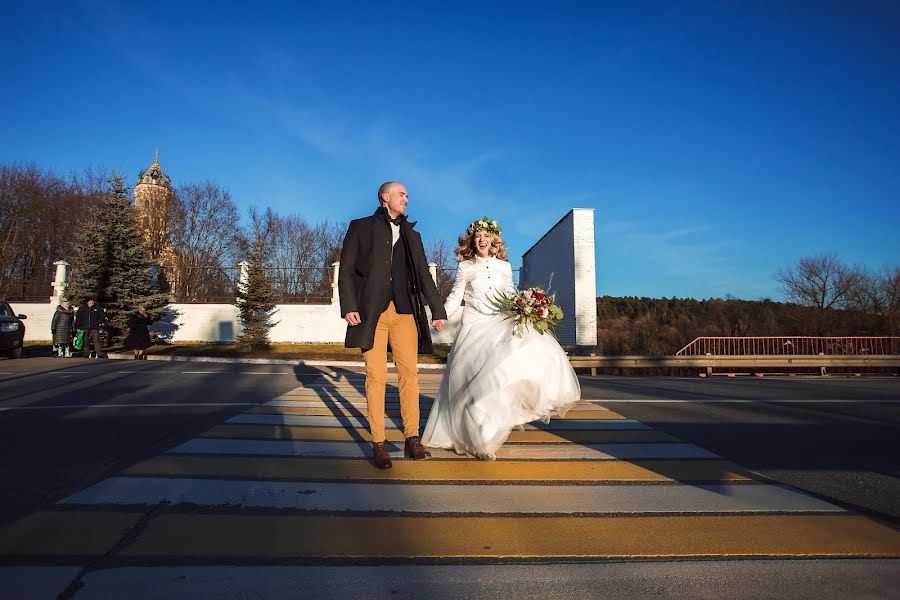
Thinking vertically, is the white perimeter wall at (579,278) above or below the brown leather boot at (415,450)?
above

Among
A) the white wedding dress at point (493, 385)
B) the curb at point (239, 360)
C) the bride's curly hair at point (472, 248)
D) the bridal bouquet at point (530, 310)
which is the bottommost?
the curb at point (239, 360)

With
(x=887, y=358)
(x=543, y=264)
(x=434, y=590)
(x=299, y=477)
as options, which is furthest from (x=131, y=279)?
(x=887, y=358)

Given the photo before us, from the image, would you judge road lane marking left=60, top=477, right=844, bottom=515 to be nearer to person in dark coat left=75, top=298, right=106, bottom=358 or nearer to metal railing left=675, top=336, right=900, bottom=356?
metal railing left=675, top=336, right=900, bottom=356

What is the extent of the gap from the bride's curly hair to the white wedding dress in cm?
61

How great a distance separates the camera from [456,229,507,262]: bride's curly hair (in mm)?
5090

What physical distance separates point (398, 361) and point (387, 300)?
1.70 feet

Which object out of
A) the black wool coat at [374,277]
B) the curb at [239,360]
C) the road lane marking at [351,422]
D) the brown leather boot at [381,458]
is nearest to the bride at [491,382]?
the black wool coat at [374,277]

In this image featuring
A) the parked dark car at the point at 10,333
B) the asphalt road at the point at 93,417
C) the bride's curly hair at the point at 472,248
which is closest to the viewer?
the asphalt road at the point at 93,417

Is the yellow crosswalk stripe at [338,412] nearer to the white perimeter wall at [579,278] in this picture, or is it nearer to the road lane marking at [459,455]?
the road lane marking at [459,455]

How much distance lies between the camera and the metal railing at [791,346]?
1700 centimetres

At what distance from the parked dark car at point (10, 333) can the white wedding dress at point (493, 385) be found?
50.9ft

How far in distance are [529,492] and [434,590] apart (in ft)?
4.48

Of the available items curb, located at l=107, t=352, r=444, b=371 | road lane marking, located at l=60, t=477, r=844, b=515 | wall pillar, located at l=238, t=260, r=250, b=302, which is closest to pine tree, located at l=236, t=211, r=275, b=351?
wall pillar, located at l=238, t=260, r=250, b=302

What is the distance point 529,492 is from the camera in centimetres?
316
